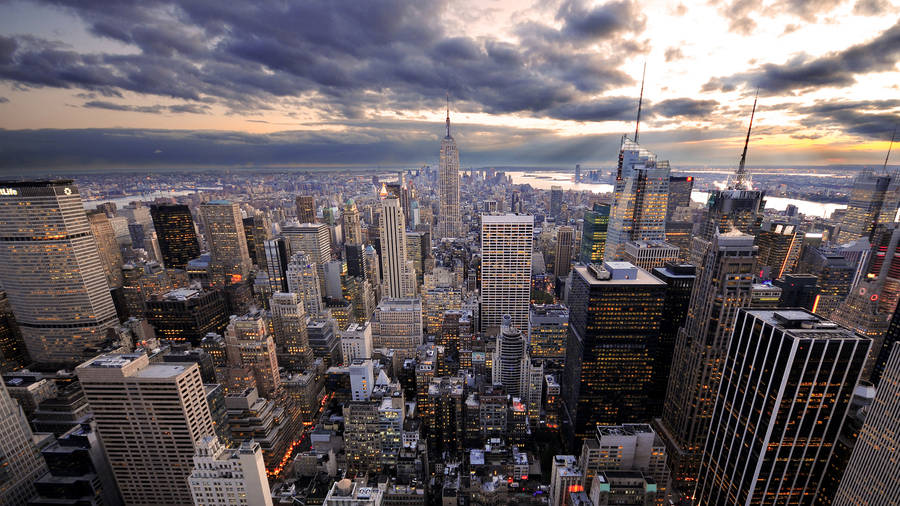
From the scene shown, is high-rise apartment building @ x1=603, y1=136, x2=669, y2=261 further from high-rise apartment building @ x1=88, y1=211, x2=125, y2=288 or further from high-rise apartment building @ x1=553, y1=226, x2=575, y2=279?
high-rise apartment building @ x1=88, y1=211, x2=125, y2=288

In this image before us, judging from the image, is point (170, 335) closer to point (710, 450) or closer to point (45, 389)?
point (45, 389)

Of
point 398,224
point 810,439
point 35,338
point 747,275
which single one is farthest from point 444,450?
point 35,338

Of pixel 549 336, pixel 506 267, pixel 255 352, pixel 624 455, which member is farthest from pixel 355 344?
pixel 624 455

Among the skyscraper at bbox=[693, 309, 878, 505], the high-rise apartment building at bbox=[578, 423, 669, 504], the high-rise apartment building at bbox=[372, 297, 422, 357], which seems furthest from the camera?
the high-rise apartment building at bbox=[372, 297, 422, 357]

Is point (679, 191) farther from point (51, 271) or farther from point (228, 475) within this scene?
point (51, 271)

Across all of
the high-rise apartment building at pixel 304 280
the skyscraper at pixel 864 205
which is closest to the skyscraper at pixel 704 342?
the high-rise apartment building at pixel 304 280

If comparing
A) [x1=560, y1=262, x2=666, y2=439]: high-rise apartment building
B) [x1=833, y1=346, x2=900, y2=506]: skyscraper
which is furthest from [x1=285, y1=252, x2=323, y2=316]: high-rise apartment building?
[x1=833, y1=346, x2=900, y2=506]: skyscraper
